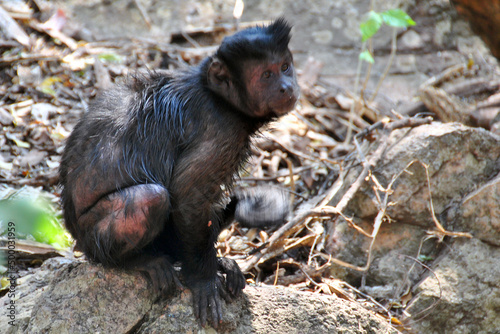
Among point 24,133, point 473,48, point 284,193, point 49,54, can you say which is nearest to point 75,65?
point 49,54

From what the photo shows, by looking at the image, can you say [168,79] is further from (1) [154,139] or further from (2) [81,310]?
(2) [81,310]

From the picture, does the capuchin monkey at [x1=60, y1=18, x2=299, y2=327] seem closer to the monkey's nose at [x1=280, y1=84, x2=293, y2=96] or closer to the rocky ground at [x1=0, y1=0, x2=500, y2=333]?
the monkey's nose at [x1=280, y1=84, x2=293, y2=96]

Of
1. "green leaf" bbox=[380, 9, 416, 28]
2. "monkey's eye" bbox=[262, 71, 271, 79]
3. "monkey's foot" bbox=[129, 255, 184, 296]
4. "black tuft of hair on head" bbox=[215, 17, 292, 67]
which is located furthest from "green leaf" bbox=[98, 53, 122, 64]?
"monkey's foot" bbox=[129, 255, 184, 296]

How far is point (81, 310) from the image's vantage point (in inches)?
134

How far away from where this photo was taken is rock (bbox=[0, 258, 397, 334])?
11.1ft

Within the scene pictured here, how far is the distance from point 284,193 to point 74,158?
6.52 ft

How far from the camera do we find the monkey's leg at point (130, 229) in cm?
349

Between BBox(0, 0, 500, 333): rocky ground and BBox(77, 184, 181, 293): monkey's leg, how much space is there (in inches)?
4.9

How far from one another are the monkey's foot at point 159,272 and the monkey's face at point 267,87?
135 cm

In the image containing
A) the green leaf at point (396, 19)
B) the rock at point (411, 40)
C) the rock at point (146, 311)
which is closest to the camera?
the rock at point (146, 311)

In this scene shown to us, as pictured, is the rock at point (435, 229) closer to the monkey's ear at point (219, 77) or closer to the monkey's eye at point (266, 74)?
the monkey's eye at point (266, 74)

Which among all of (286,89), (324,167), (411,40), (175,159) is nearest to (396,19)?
(324,167)

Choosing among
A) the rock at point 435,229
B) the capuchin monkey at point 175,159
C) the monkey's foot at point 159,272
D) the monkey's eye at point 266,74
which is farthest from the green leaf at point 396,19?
the monkey's foot at point 159,272

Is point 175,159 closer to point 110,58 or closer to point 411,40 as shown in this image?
point 110,58
